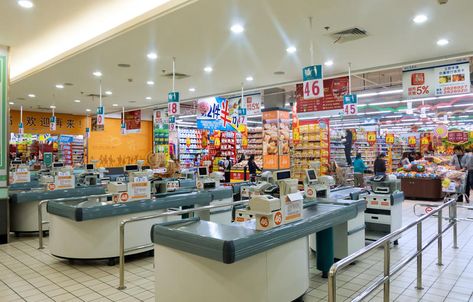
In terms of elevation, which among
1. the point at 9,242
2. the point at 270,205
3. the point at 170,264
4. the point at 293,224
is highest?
the point at 270,205

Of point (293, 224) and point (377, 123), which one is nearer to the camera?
point (293, 224)

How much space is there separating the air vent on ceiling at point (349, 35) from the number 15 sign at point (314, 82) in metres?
0.63

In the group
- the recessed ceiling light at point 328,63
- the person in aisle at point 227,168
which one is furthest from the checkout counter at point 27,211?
the person in aisle at point 227,168

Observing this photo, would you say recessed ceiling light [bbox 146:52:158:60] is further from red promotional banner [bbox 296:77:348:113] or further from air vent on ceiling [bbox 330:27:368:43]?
red promotional banner [bbox 296:77:348:113]

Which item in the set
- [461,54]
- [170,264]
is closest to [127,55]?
[170,264]

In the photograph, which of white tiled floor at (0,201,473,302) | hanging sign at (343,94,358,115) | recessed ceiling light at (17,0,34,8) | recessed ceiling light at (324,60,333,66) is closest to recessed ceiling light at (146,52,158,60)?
recessed ceiling light at (17,0,34,8)

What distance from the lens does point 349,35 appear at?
6.34 meters

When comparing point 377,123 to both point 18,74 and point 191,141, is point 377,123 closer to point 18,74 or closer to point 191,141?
point 191,141

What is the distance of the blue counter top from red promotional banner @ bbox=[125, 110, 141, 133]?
43.2 feet

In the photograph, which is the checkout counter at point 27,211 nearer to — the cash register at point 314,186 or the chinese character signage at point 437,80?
the cash register at point 314,186

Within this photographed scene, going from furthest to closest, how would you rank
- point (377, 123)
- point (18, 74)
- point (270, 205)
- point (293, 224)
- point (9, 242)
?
point (377, 123), point (18, 74), point (9, 242), point (293, 224), point (270, 205)

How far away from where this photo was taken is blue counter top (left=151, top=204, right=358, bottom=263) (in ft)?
9.09

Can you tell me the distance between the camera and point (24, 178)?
26.1ft

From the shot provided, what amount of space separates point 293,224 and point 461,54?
6.57 meters
